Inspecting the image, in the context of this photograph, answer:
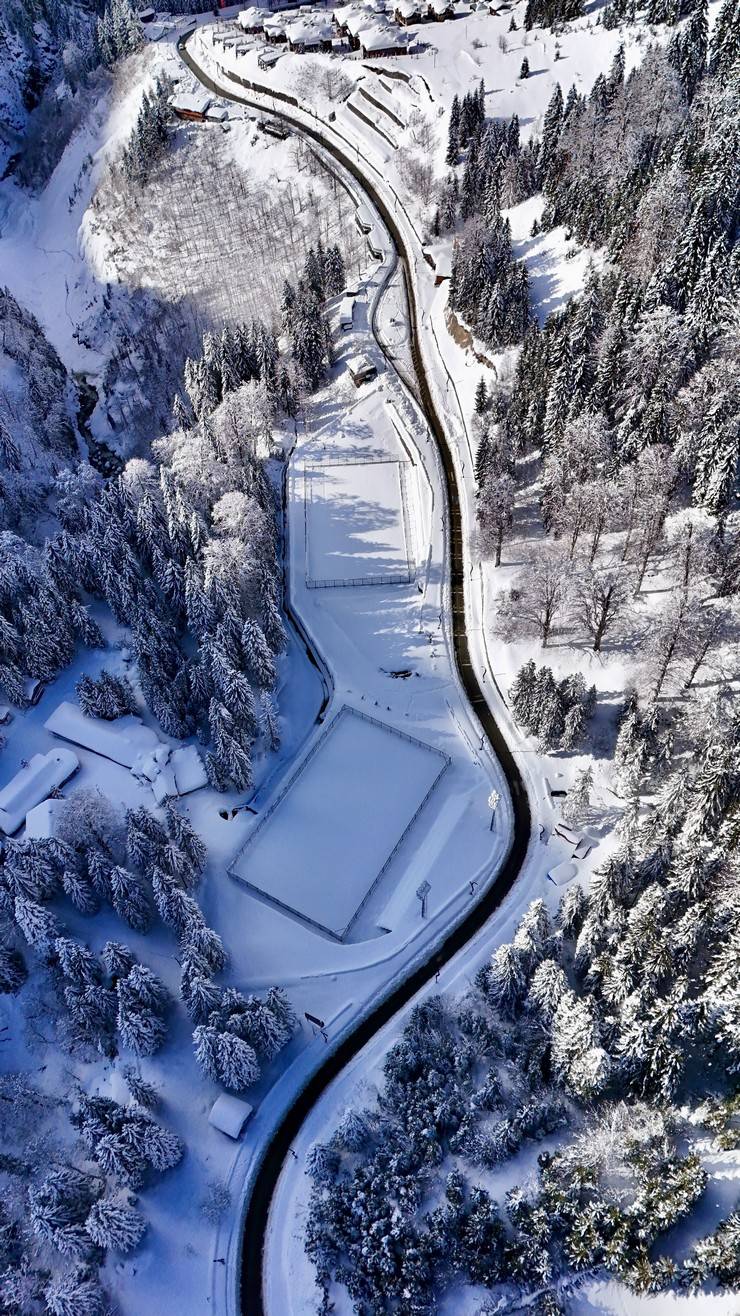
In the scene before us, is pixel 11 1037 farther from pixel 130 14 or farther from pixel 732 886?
pixel 130 14

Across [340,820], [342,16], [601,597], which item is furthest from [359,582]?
[342,16]

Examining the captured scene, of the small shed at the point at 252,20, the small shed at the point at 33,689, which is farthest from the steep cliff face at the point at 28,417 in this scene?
the small shed at the point at 252,20

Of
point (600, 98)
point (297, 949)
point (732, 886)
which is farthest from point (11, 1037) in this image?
point (600, 98)

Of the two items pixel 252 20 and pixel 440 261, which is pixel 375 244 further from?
pixel 252 20

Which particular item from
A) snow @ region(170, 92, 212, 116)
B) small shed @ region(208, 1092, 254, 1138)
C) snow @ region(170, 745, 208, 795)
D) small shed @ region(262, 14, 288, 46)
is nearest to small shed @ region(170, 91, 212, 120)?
snow @ region(170, 92, 212, 116)

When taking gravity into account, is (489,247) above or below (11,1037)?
above

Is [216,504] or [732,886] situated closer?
[732,886]
